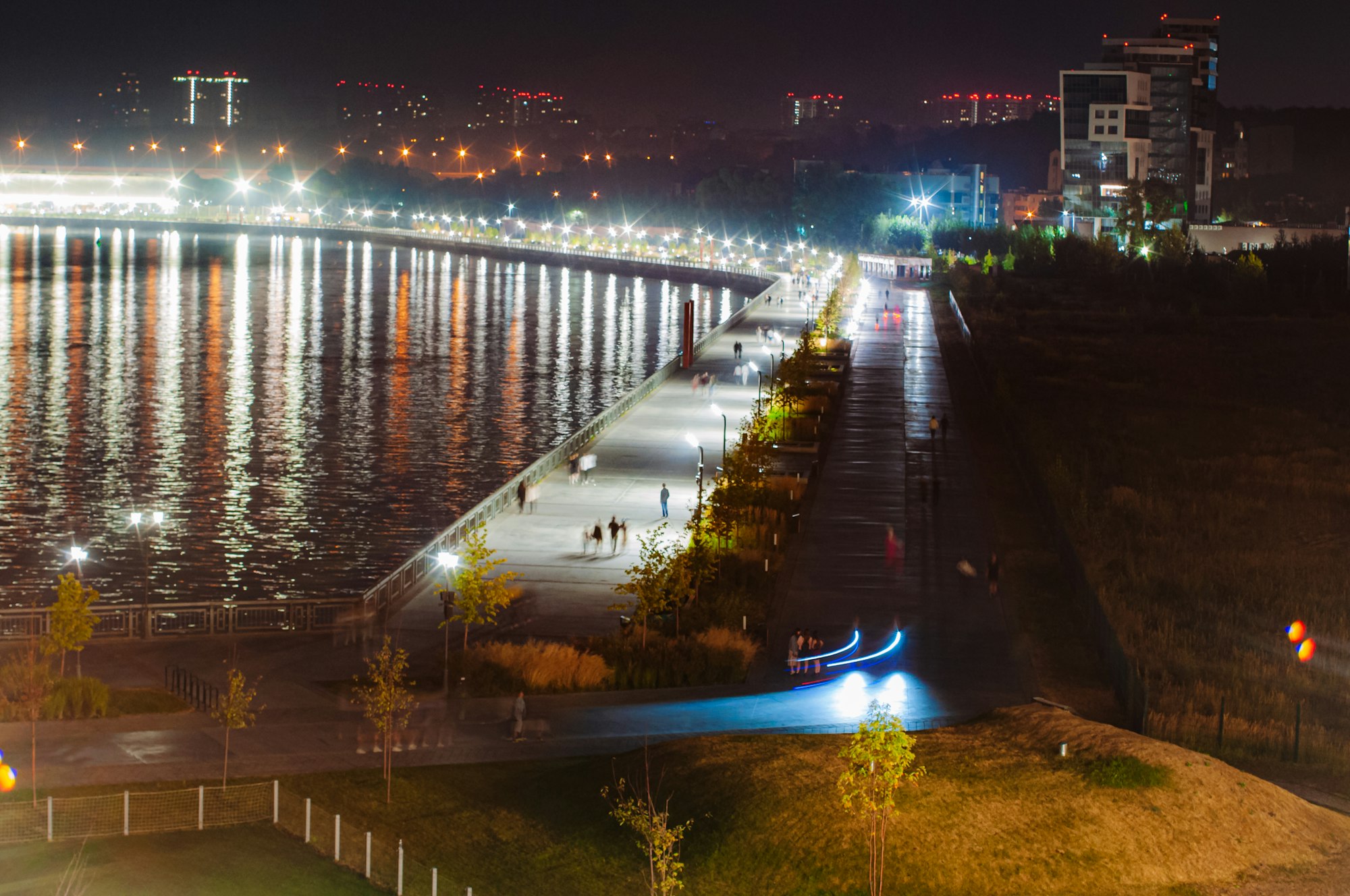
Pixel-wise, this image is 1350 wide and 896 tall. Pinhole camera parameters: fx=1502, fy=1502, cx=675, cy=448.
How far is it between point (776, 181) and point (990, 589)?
6112 inches

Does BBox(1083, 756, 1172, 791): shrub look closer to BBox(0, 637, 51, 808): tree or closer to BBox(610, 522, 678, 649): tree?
BBox(610, 522, 678, 649): tree

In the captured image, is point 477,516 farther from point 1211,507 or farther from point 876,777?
point 876,777

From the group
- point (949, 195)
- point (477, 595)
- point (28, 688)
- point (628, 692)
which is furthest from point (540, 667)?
point (949, 195)

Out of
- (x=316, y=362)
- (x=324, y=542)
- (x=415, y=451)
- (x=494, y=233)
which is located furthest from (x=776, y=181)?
(x=324, y=542)

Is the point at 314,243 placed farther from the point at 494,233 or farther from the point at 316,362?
the point at 316,362

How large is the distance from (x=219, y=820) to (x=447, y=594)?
8.03 metres

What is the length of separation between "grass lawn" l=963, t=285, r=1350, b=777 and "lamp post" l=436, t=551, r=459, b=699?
870cm

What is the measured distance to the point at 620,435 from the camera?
42.2 meters

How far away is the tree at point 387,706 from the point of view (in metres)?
15.1

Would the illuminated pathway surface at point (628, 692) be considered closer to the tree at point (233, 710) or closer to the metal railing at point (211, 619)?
the tree at point (233, 710)

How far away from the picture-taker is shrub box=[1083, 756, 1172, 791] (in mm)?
14219

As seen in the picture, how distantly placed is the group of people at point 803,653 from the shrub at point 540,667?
2.47 m

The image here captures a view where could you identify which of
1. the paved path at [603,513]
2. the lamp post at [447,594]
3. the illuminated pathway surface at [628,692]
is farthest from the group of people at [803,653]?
the lamp post at [447,594]

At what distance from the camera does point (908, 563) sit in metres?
26.5
